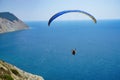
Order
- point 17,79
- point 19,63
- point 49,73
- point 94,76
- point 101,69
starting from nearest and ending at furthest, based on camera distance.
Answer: point 17,79 < point 94,76 < point 49,73 < point 101,69 < point 19,63

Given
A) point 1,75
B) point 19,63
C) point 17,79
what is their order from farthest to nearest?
point 19,63
point 17,79
point 1,75

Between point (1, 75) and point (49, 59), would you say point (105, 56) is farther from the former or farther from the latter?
point (1, 75)

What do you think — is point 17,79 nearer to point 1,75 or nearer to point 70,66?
point 1,75

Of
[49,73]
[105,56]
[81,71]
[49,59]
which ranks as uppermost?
[105,56]

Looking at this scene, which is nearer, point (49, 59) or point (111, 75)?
point (111, 75)

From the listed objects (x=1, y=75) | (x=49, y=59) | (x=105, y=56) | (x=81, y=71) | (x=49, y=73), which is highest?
(x=105, y=56)

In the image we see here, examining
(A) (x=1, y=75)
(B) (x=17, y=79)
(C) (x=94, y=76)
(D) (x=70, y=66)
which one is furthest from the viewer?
(D) (x=70, y=66)

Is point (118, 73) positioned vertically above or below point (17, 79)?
above

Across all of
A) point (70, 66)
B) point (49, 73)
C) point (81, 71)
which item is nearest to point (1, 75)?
point (49, 73)

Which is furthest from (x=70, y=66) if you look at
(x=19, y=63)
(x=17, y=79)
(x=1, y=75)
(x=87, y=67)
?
(x=1, y=75)
